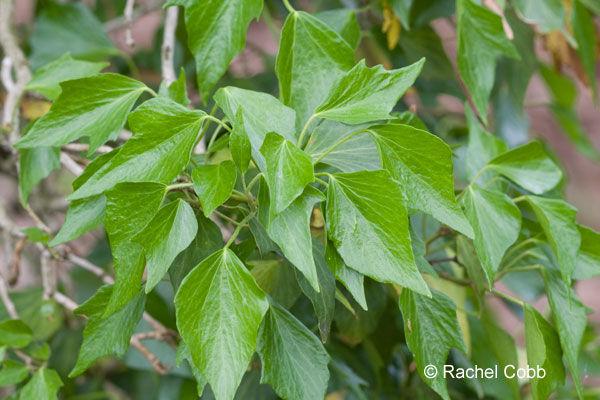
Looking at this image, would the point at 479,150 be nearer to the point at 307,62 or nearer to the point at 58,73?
the point at 307,62

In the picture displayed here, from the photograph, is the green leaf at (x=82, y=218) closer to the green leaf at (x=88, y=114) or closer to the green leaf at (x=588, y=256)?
the green leaf at (x=88, y=114)

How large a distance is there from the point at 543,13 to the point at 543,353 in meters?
0.37

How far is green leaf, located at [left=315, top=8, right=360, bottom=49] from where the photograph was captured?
563 millimetres

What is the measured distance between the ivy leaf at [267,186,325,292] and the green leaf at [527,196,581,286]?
7.5 inches

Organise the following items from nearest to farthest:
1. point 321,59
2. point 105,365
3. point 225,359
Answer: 1. point 225,359
2. point 321,59
3. point 105,365

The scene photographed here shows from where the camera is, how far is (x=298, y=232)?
311 millimetres

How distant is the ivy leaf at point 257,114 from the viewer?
1.13ft

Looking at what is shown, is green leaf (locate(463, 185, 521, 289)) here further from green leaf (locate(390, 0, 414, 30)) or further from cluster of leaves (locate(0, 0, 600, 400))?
green leaf (locate(390, 0, 414, 30))

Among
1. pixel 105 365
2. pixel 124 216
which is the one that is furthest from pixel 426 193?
pixel 105 365

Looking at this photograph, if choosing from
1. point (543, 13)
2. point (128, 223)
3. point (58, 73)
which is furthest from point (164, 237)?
point (543, 13)

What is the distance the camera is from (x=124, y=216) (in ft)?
1.07

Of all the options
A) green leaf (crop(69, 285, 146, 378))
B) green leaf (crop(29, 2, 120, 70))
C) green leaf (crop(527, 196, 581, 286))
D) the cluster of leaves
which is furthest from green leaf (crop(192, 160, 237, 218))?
green leaf (crop(29, 2, 120, 70))

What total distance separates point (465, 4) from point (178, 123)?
11.4 inches

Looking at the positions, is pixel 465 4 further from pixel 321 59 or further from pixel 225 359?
pixel 225 359
